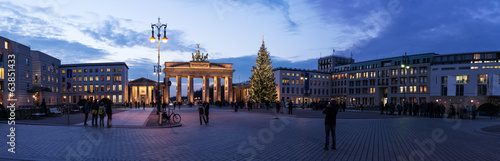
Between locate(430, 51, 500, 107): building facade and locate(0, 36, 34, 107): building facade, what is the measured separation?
93035 mm

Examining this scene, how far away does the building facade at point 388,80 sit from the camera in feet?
281

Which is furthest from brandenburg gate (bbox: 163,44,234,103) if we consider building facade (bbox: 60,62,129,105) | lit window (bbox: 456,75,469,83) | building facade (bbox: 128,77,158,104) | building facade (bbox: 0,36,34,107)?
lit window (bbox: 456,75,469,83)

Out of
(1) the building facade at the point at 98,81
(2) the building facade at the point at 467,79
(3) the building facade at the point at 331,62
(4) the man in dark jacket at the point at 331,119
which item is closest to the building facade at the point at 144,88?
(1) the building facade at the point at 98,81

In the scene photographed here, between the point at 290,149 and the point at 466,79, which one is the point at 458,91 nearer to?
the point at 466,79

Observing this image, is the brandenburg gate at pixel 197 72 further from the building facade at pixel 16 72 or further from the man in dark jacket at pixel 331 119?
the man in dark jacket at pixel 331 119

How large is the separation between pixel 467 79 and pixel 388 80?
72.5 feet

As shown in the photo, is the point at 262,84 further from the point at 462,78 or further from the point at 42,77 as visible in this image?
the point at 42,77

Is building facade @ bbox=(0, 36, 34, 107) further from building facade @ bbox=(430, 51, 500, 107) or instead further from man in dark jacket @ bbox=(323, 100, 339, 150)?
building facade @ bbox=(430, 51, 500, 107)

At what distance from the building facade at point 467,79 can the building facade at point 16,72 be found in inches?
3663

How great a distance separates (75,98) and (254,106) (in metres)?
70.3

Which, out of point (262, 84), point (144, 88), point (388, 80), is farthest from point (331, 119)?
point (144, 88)

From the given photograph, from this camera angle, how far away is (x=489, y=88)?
70.1m

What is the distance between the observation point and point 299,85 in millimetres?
104875

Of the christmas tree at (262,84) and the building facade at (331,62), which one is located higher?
the building facade at (331,62)
